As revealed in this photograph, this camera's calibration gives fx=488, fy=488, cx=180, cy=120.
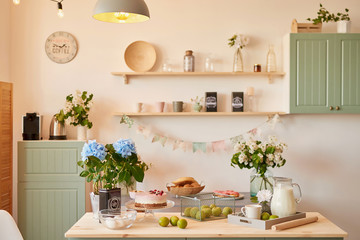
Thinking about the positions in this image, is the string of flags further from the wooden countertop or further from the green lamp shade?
the wooden countertop

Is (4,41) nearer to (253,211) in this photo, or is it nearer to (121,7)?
(121,7)

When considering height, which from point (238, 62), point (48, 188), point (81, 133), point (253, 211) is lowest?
point (48, 188)

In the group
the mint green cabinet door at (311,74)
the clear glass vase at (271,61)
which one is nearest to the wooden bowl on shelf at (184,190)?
the mint green cabinet door at (311,74)

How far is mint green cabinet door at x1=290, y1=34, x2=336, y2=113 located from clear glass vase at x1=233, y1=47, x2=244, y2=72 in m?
0.47

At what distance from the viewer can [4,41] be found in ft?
15.3

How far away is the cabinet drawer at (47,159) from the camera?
4.39 metres

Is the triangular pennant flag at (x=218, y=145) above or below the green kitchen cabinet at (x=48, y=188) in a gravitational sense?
above

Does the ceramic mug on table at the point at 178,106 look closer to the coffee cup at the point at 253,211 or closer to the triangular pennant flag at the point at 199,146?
the triangular pennant flag at the point at 199,146

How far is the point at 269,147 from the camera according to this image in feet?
13.4

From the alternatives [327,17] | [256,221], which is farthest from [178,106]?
[256,221]

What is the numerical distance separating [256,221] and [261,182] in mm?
1541

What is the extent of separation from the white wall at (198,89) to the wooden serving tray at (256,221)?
2048 millimetres

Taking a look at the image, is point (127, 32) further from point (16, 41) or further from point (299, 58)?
point (299, 58)

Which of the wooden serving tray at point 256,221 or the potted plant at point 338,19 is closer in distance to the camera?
the wooden serving tray at point 256,221
